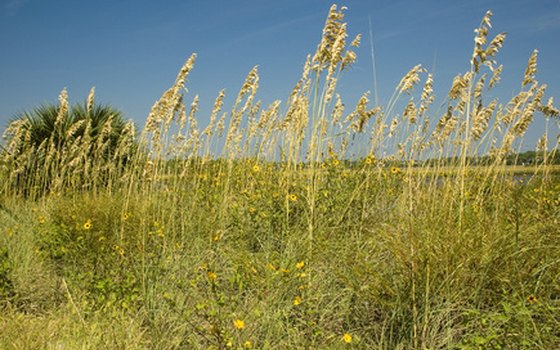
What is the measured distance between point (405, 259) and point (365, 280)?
280 millimetres

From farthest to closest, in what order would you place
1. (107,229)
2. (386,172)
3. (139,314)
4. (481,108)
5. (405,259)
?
(386,172) < (107,229) < (481,108) < (139,314) < (405,259)

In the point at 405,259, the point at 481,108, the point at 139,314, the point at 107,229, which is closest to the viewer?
the point at 405,259

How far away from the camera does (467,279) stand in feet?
9.54

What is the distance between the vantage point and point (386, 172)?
5938 millimetres

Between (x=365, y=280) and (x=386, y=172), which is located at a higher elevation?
(x=386, y=172)

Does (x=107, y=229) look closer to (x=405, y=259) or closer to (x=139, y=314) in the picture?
(x=139, y=314)

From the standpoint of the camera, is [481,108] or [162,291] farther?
[481,108]

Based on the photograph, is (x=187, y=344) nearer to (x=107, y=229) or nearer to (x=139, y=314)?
(x=139, y=314)

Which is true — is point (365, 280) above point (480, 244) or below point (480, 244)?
below

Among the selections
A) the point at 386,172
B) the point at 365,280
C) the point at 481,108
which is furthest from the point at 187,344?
the point at 386,172

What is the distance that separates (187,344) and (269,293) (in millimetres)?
582

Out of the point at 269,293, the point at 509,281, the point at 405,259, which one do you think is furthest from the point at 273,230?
the point at 509,281

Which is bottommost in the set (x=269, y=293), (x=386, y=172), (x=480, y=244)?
(x=269, y=293)

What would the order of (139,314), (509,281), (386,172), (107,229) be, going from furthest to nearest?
(386,172) < (107,229) < (139,314) < (509,281)
